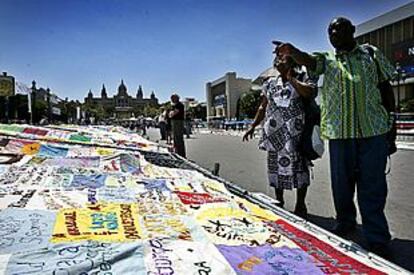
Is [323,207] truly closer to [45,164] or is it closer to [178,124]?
[45,164]

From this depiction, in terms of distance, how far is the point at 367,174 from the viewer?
3184mm

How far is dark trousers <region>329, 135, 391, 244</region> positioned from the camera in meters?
3.15

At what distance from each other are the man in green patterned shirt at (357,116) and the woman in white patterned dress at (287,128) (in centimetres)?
56

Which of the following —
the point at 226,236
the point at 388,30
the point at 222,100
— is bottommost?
the point at 226,236

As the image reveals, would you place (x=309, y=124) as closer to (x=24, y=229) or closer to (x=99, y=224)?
(x=99, y=224)

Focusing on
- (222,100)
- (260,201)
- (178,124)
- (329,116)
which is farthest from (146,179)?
(222,100)

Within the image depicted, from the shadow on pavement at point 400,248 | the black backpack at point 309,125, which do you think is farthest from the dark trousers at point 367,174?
the black backpack at point 309,125

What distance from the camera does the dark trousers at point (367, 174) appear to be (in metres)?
3.15

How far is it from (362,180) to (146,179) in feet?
6.17

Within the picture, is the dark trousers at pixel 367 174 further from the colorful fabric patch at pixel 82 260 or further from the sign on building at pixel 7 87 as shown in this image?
the sign on building at pixel 7 87

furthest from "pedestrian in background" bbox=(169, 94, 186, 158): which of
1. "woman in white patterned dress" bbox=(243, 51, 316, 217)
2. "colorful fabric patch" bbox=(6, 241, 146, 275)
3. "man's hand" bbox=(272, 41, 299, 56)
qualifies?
"colorful fabric patch" bbox=(6, 241, 146, 275)

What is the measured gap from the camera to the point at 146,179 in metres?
4.11

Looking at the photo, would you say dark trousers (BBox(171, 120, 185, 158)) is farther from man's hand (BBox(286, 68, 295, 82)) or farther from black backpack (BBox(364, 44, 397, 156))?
black backpack (BBox(364, 44, 397, 156))

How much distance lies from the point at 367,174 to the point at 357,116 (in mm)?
421
